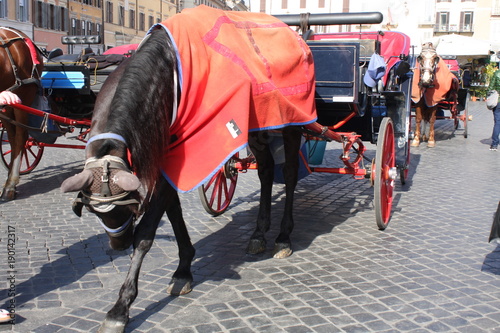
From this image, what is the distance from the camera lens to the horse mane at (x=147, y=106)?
277cm

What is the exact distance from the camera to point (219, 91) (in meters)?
3.32

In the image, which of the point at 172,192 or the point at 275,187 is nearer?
the point at 172,192

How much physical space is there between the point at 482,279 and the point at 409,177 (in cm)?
409

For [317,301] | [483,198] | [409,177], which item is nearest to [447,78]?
[409,177]

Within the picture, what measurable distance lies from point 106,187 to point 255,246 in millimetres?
2055

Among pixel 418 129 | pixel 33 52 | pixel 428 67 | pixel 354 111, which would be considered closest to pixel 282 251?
pixel 354 111

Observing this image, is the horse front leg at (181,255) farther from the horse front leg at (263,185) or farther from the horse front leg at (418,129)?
the horse front leg at (418,129)

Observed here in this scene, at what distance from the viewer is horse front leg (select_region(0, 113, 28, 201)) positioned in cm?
611

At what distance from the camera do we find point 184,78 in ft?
10.4

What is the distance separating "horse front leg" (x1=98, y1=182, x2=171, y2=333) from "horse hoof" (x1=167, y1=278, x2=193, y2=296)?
0.51m

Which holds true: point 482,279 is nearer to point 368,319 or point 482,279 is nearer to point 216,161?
point 368,319

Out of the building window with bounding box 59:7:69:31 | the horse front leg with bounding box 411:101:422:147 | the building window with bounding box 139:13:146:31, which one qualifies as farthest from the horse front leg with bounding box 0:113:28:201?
the building window with bounding box 139:13:146:31

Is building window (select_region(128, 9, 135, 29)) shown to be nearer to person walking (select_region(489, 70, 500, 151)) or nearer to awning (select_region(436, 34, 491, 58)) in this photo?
awning (select_region(436, 34, 491, 58))

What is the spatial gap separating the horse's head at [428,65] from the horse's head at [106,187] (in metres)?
9.42
